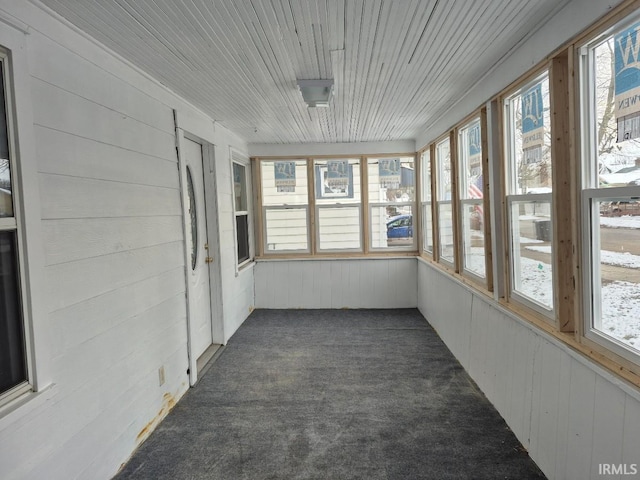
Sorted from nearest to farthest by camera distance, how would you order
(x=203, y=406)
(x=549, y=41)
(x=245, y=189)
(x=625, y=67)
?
(x=625, y=67)
(x=549, y=41)
(x=203, y=406)
(x=245, y=189)

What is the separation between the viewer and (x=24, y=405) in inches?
67.4

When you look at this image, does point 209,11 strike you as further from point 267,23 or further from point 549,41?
point 549,41

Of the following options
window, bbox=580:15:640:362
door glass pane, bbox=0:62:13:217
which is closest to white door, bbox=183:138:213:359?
door glass pane, bbox=0:62:13:217

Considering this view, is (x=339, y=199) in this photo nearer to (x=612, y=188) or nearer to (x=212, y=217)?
(x=212, y=217)

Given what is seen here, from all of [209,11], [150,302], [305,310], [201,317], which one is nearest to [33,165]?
[209,11]

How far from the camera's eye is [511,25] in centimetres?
233

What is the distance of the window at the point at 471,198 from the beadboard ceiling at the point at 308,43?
0.40 meters

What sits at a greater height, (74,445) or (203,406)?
(74,445)

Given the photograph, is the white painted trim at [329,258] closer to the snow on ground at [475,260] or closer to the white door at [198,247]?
the white door at [198,247]

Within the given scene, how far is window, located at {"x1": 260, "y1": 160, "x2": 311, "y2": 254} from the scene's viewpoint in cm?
639

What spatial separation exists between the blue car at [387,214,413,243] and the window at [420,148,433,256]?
0.94ft

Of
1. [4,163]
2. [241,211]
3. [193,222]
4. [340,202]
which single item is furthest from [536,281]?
[241,211]

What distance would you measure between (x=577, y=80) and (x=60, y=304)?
8.74 feet

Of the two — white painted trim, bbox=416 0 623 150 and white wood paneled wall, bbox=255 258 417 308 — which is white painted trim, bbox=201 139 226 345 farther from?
white painted trim, bbox=416 0 623 150
